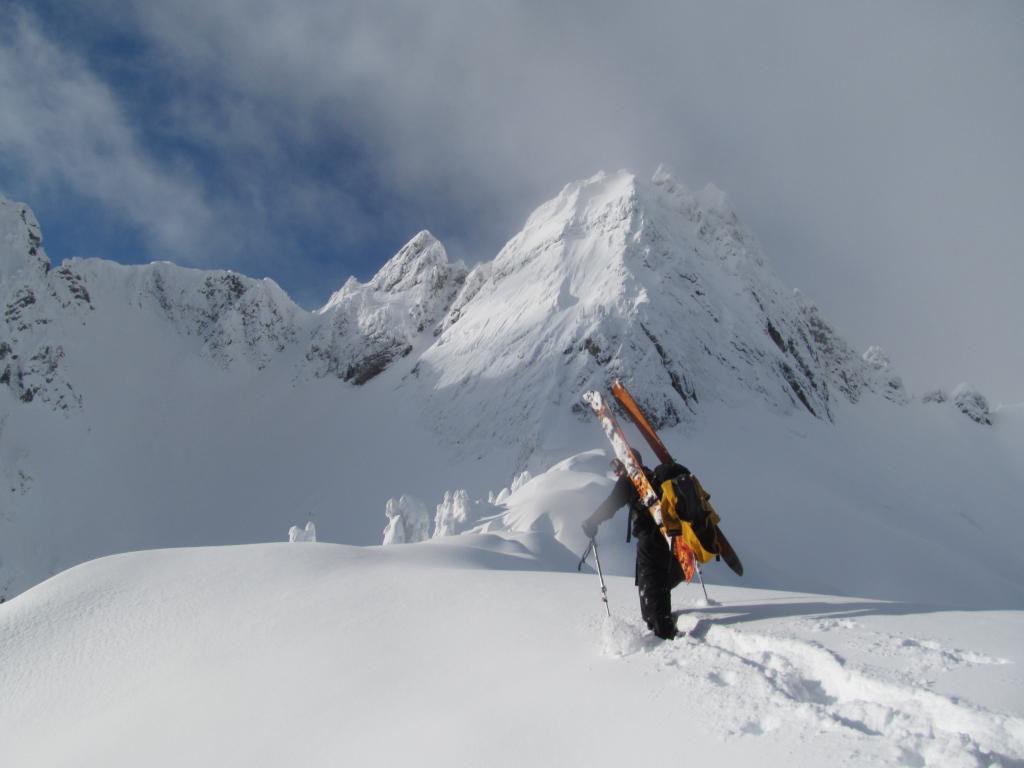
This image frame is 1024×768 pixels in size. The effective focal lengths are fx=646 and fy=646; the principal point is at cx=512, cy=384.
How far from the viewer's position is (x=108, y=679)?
22.1 ft

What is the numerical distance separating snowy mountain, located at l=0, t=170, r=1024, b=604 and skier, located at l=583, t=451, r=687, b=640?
20542 millimetres

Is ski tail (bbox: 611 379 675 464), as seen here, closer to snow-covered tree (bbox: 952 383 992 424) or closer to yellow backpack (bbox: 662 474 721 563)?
yellow backpack (bbox: 662 474 721 563)

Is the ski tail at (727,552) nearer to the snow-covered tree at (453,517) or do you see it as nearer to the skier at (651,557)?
the skier at (651,557)

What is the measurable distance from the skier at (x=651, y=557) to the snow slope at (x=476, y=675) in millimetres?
250

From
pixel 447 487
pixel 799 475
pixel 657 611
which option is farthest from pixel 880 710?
pixel 799 475

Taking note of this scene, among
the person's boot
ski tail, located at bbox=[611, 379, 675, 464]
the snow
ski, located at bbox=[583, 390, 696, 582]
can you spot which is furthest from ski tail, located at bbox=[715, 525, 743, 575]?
ski tail, located at bbox=[611, 379, 675, 464]

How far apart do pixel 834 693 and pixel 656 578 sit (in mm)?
1872

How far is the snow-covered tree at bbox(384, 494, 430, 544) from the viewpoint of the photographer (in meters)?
26.2

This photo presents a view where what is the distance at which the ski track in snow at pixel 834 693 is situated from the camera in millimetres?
3047

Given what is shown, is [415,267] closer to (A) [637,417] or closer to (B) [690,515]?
(A) [637,417]

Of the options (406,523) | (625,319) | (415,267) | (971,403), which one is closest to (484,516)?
(406,523)

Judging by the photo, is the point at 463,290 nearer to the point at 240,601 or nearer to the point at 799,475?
the point at 799,475

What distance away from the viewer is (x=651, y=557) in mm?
5824

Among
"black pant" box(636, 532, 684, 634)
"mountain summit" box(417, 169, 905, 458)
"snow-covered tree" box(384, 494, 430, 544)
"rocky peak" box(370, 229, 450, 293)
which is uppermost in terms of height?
"rocky peak" box(370, 229, 450, 293)
